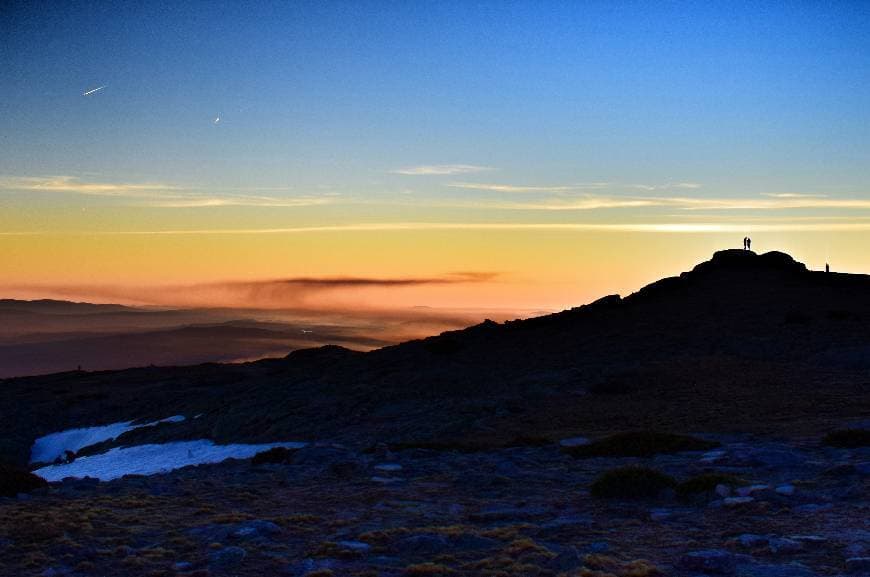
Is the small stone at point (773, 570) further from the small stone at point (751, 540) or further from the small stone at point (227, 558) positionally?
the small stone at point (227, 558)

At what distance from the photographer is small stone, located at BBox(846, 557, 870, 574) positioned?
10547mm

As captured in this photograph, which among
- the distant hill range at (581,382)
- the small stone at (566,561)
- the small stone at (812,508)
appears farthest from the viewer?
the distant hill range at (581,382)

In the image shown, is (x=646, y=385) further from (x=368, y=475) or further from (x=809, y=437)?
(x=368, y=475)

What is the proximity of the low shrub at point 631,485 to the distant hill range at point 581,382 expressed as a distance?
8.53m

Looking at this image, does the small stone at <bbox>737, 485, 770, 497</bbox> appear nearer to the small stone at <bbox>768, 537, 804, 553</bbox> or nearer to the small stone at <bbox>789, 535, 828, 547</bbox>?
the small stone at <bbox>789, 535, 828, 547</bbox>

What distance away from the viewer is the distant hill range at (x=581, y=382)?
97.3 feet

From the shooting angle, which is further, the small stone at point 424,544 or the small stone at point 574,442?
the small stone at point 574,442

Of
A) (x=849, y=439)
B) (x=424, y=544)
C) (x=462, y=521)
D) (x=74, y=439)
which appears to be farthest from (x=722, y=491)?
(x=74, y=439)

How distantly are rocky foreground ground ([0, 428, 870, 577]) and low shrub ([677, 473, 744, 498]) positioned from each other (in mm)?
49

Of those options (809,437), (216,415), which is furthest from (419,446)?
(216,415)

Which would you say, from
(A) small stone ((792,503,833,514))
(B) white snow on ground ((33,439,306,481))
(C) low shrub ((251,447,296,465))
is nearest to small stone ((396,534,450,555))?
(A) small stone ((792,503,833,514))

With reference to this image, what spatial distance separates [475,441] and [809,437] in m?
9.38

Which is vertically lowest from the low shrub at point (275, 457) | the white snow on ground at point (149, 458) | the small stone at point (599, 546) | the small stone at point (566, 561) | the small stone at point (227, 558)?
the white snow on ground at point (149, 458)

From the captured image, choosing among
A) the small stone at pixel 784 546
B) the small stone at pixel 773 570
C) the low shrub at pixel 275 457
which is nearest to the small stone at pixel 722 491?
the small stone at pixel 784 546
